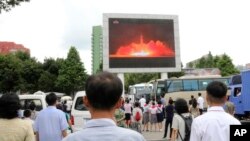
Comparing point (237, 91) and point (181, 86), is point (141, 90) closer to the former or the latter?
point (181, 86)

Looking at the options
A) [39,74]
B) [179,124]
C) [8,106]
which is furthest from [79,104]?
[39,74]

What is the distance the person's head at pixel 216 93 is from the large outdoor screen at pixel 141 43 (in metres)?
37.9

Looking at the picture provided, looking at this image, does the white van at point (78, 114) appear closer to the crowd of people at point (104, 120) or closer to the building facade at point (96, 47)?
the crowd of people at point (104, 120)

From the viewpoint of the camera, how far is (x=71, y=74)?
256ft

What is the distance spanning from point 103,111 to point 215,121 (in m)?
2.11

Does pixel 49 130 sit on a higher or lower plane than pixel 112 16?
lower

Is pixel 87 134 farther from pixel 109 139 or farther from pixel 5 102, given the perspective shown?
pixel 5 102

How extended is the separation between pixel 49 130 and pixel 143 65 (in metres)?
36.2

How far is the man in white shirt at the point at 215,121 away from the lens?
4664mm

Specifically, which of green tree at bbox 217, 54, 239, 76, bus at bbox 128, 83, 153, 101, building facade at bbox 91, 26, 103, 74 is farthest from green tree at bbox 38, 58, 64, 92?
building facade at bbox 91, 26, 103, 74

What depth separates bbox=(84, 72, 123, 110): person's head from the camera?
9.41 ft

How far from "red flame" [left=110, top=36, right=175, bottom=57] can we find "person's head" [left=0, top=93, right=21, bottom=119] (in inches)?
1486

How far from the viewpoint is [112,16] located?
44.3 meters

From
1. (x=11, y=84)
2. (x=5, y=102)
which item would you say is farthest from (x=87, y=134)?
(x=11, y=84)
